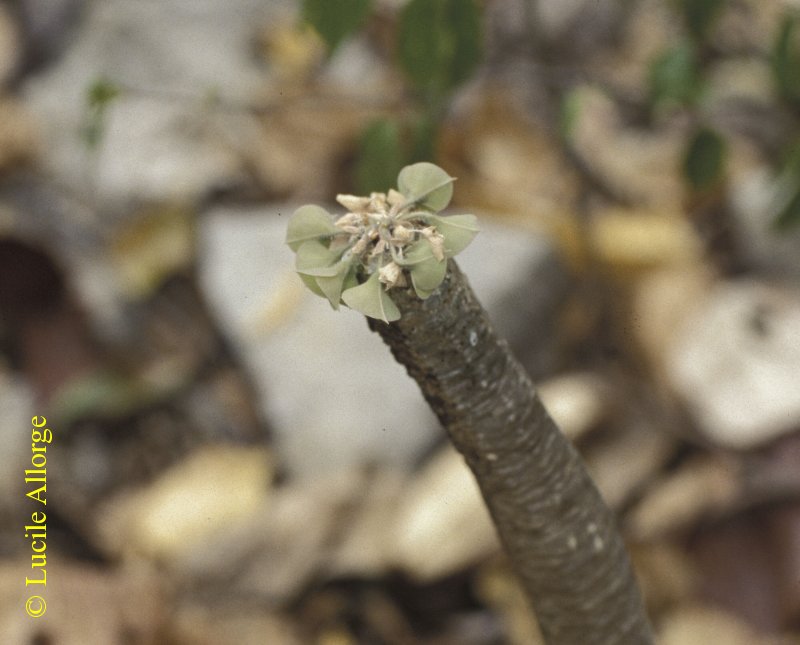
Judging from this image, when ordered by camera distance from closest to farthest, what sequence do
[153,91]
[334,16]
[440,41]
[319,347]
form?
[334,16], [440,41], [319,347], [153,91]

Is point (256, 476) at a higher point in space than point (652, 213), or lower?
lower

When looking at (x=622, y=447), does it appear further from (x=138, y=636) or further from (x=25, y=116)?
(x=25, y=116)

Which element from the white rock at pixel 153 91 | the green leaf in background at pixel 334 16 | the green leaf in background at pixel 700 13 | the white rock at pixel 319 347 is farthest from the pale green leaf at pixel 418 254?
the white rock at pixel 153 91

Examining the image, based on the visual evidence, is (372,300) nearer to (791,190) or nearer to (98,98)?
(98,98)

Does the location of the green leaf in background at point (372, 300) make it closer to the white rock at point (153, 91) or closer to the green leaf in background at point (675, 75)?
the green leaf in background at point (675, 75)

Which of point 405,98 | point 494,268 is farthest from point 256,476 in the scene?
point 405,98

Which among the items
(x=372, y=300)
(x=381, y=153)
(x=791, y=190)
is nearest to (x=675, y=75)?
(x=791, y=190)

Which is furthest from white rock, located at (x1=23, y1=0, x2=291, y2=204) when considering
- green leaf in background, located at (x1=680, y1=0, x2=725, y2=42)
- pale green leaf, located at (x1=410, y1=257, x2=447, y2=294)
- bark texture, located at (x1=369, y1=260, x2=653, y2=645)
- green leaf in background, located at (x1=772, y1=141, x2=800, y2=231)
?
pale green leaf, located at (x1=410, y1=257, x2=447, y2=294)
